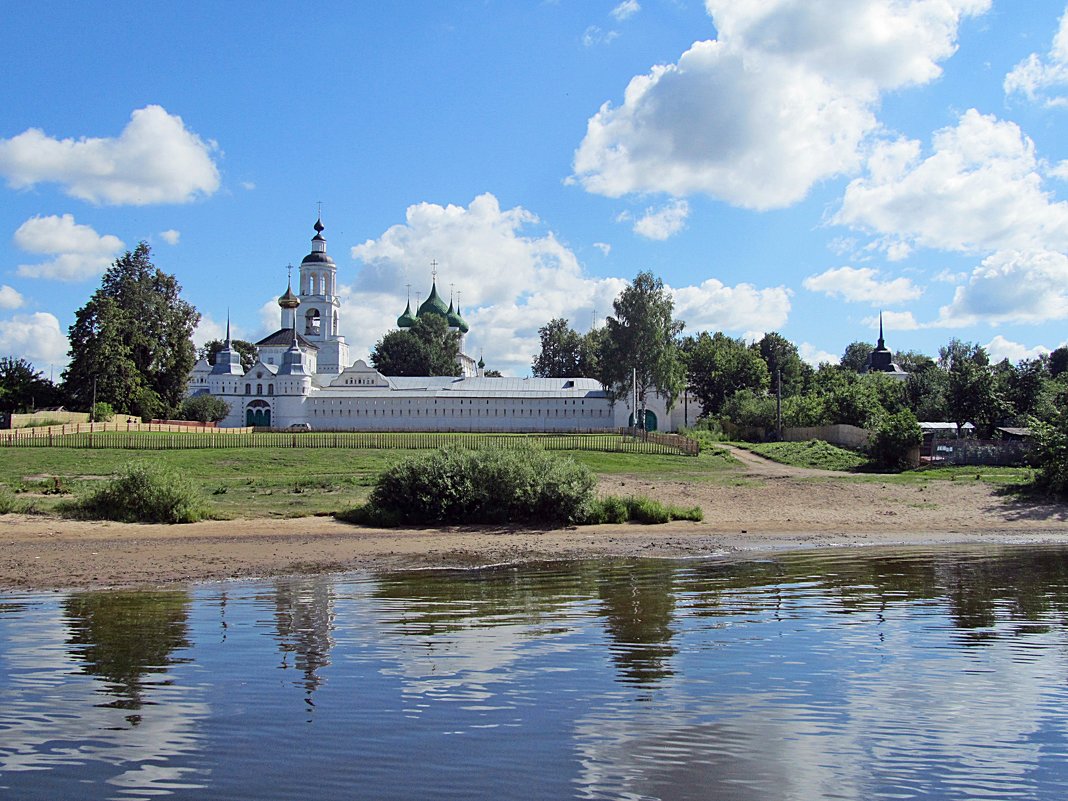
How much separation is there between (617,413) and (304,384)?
32374mm

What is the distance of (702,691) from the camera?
31.6 ft

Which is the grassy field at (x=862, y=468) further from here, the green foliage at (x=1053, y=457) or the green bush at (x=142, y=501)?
the green bush at (x=142, y=501)

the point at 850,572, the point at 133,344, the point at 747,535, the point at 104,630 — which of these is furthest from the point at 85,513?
the point at 133,344

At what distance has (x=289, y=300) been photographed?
111875 mm

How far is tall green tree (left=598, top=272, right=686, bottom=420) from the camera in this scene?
72625mm

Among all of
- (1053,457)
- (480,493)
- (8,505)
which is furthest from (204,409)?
(1053,457)

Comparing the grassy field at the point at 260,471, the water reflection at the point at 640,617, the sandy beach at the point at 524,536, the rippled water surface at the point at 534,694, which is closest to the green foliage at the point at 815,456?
the grassy field at the point at 260,471

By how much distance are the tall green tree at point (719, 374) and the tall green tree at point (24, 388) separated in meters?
55.1

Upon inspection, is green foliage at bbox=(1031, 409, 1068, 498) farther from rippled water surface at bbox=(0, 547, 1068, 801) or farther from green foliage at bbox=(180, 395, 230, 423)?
green foliage at bbox=(180, 395, 230, 423)

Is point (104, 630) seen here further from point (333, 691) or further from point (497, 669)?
point (497, 669)

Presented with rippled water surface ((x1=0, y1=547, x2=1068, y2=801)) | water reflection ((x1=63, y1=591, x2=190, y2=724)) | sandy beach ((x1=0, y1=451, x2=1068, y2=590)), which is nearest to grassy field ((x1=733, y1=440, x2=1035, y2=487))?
sandy beach ((x1=0, y1=451, x2=1068, y2=590))

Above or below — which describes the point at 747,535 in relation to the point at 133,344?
below

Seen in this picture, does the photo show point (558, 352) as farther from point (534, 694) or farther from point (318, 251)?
point (534, 694)

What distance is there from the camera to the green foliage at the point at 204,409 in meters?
85.0
